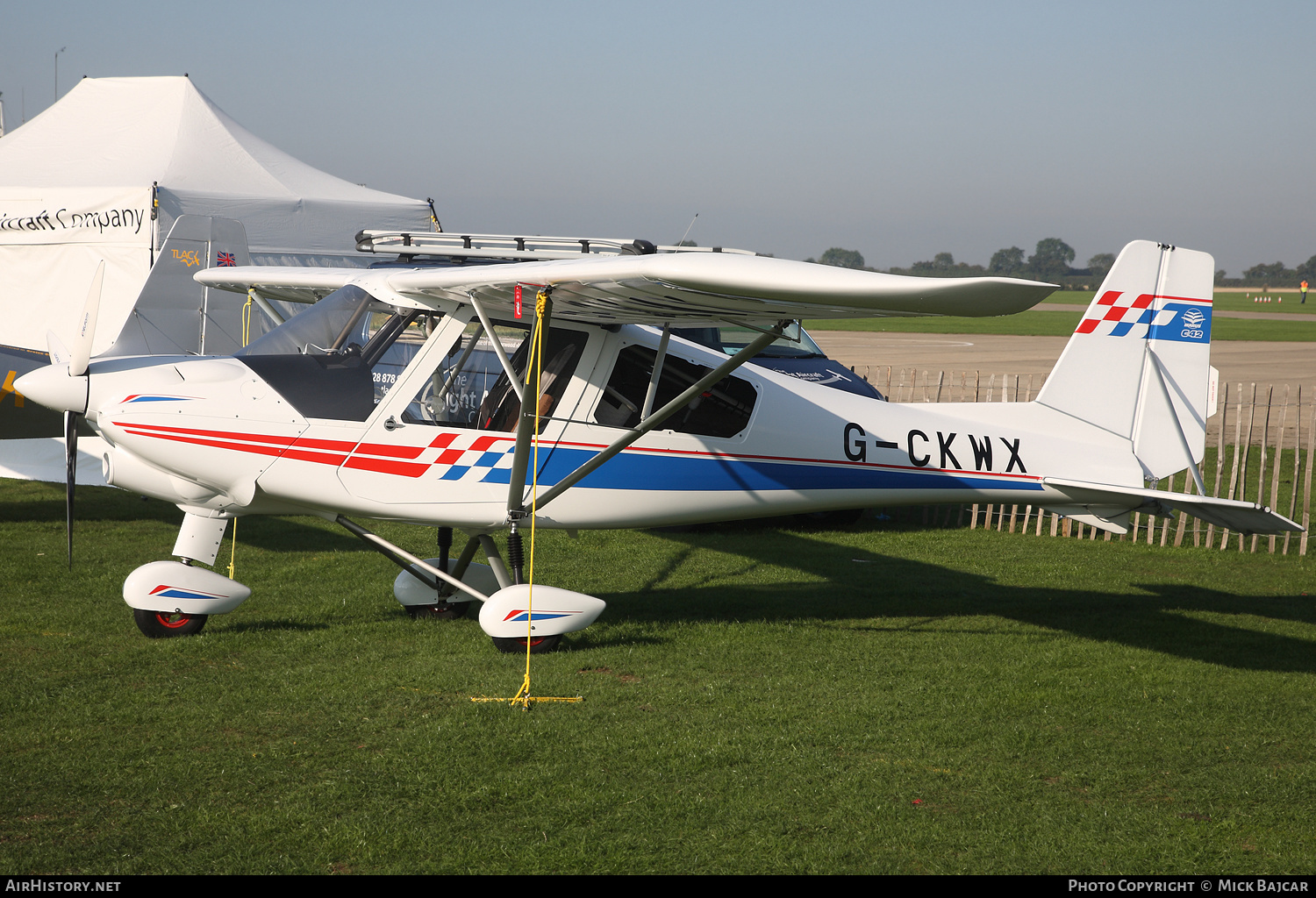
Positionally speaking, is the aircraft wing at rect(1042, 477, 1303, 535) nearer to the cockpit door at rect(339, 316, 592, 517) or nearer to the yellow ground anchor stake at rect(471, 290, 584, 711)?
the cockpit door at rect(339, 316, 592, 517)

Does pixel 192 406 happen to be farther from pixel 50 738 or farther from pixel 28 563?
pixel 28 563

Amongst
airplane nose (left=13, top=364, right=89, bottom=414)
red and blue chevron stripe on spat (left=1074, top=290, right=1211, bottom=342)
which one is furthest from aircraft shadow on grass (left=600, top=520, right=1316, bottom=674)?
airplane nose (left=13, top=364, right=89, bottom=414)

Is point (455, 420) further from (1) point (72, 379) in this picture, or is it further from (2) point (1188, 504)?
(2) point (1188, 504)

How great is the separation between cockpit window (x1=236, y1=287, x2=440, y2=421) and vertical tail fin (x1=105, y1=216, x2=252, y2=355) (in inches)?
178

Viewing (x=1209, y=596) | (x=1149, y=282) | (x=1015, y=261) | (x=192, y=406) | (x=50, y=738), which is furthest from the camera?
(x=1015, y=261)

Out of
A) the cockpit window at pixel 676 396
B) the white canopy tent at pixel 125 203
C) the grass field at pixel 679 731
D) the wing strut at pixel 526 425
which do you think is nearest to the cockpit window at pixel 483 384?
the wing strut at pixel 526 425

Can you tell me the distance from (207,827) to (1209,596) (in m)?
7.70

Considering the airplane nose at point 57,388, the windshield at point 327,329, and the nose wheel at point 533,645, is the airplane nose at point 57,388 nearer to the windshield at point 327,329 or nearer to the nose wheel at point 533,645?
the windshield at point 327,329

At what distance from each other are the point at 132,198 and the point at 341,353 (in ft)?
24.3

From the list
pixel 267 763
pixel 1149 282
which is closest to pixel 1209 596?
pixel 1149 282

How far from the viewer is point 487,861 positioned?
153 inches

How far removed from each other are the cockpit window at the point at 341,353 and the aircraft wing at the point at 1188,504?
14.0ft

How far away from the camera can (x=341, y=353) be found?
653 centimetres

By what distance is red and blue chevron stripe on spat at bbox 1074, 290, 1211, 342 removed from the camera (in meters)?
7.40
